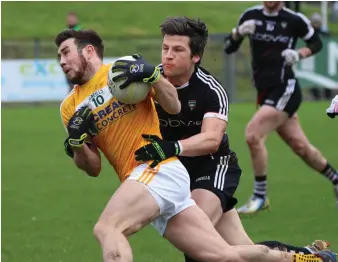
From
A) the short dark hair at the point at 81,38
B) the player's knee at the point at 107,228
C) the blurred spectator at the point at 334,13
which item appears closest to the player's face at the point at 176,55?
the short dark hair at the point at 81,38

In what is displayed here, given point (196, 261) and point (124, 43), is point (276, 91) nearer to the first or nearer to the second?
point (196, 261)

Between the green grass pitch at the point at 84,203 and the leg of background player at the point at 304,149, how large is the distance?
0.37 m

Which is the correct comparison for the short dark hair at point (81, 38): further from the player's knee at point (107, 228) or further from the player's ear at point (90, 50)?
the player's knee at point (107, 228)

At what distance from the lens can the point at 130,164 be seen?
573cm

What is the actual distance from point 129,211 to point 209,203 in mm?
949

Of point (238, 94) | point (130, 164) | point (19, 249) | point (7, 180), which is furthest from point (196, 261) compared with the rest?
point (238, 94)

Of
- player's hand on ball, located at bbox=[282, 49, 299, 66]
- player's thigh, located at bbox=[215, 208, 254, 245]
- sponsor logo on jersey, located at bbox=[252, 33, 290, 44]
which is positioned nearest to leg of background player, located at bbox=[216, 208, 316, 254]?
player's thigh, located at bbox=[215, 208, 254, 245]

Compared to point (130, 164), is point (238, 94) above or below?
below

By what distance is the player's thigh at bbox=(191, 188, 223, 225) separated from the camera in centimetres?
614

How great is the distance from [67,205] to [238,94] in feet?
48.4

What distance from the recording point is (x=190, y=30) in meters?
6.05

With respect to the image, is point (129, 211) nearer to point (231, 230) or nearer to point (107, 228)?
point (107, 228)

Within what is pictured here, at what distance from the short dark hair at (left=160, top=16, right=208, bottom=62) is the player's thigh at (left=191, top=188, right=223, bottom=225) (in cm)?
102

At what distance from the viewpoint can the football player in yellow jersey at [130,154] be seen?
5.46 metres
